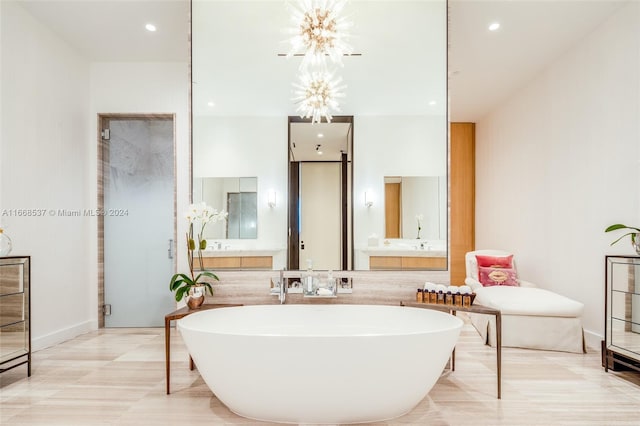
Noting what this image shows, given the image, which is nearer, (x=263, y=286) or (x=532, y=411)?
(x=532, y=411)

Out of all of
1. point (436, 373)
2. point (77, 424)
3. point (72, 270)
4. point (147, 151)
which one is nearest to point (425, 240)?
point (436, 373)

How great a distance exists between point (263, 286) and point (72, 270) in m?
2.21

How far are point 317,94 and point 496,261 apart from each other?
2.88m

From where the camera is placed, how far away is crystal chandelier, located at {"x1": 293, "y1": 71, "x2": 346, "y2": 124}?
9.68 ft

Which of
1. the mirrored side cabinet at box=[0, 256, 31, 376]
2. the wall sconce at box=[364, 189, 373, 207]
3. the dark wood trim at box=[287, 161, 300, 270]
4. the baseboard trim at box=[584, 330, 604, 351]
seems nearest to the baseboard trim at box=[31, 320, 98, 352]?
the mirrored side cabinet at box=[0, 256, 31, 376]

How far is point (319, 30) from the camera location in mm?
2627

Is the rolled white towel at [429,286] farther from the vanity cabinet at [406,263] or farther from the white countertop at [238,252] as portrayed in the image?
the white countertop at [238,252]

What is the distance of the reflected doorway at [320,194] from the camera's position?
294cm

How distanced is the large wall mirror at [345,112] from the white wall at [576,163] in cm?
155

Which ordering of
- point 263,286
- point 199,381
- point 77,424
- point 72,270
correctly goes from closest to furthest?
point 77,424 → point 199,381 → point 263,286 → point 72,270

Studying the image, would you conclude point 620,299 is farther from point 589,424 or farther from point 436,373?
point 436,373

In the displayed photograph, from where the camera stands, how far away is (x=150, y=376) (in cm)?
270

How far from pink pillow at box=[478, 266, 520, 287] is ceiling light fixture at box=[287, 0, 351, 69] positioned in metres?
2.88

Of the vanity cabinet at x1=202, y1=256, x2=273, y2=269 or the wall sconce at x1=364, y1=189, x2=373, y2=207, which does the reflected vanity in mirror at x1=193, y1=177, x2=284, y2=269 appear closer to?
the vanity cabinet at x1=202, y1=256, x2=273, y2=269
